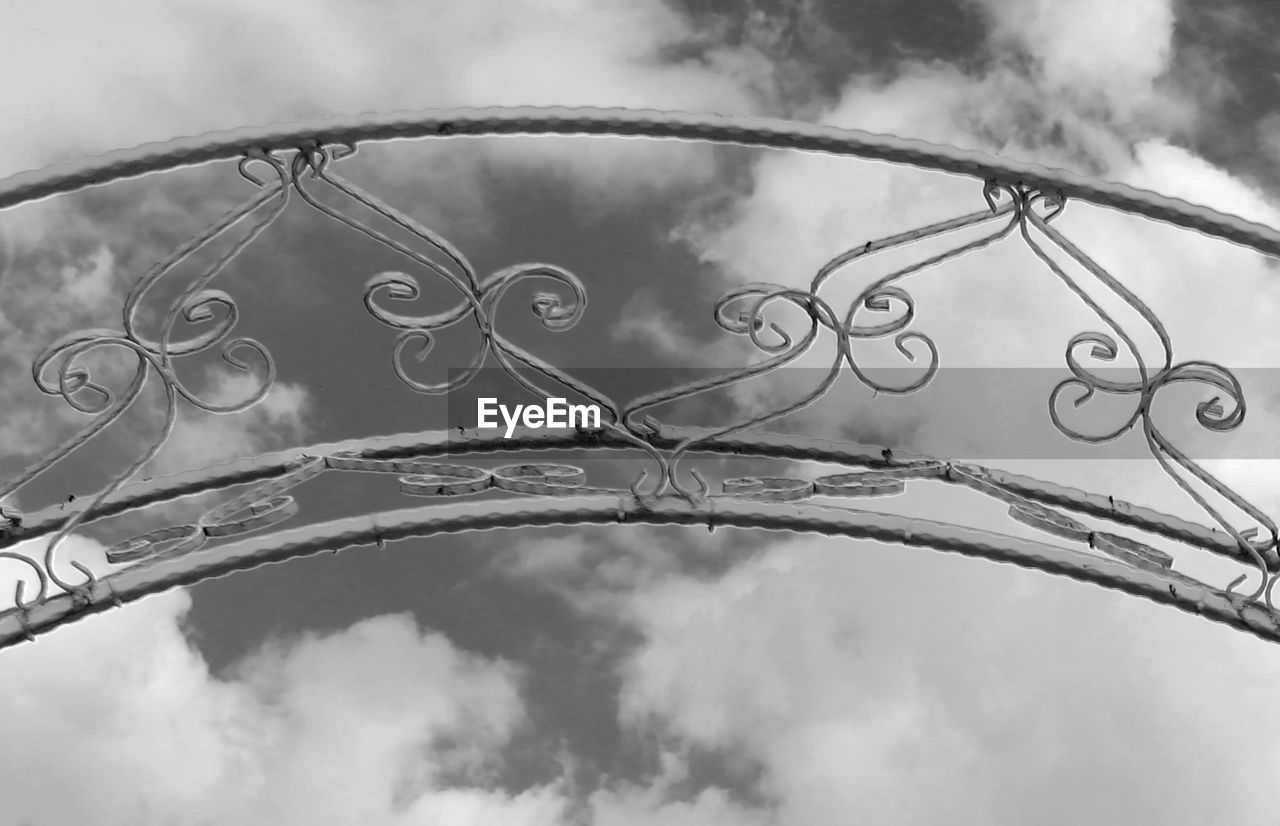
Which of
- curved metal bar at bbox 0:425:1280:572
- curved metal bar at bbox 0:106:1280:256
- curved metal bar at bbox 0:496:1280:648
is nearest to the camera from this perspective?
curved metal bar at bbox 0:106:1280:256

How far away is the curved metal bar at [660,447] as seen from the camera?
4449 millimetres

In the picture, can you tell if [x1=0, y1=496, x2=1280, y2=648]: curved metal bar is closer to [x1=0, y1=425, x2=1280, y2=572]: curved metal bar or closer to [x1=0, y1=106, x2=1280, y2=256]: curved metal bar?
[x1=0, y1=425, x2=1280, y2=572]: curved metal bar

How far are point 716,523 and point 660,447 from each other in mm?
303

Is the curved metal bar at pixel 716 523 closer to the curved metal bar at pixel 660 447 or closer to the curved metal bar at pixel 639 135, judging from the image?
the curved metal bar at pixel 660 447

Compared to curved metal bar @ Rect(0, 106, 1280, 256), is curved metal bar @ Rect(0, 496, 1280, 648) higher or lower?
lower

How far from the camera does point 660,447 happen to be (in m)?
4.43

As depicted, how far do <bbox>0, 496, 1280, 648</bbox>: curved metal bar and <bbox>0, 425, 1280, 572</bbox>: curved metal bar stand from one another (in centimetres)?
Answer: 23

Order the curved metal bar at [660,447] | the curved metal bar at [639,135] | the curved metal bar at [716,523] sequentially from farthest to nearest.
A: 1. the curved metal bar at [660,447]
2. the curved metal bar at [716,523]
3. the curved metal bar at [639,135]

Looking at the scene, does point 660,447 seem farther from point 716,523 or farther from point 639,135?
point 639,135

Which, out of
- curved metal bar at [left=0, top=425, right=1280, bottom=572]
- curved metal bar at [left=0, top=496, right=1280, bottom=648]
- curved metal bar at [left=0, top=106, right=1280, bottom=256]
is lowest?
curved metal bar at [left=0, top=496, right=1280, bottom=648]

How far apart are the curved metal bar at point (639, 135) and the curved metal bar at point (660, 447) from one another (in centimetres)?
86

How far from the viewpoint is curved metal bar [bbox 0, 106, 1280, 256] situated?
3854mm

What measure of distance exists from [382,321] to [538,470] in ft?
1.94

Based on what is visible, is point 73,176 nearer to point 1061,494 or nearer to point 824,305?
point 824,305
